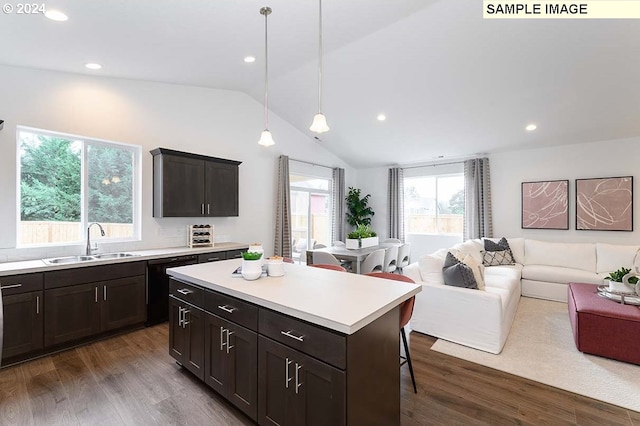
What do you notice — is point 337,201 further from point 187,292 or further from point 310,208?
point 187,292

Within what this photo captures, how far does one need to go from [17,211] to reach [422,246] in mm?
7009

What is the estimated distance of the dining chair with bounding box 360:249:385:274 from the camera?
4.41 metres

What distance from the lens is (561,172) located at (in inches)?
216

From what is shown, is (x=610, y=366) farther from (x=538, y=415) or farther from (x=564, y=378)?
(x=538, y=415)

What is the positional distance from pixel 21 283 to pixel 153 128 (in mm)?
2386

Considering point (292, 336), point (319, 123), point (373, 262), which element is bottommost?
point (373, 262)

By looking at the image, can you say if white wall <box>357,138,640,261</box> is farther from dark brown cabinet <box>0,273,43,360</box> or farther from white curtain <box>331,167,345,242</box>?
dark brown cabinet <box>0,273,43,360</box>

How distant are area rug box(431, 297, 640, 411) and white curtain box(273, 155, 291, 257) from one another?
10.8 ft

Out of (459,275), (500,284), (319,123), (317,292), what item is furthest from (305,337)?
(500,284)

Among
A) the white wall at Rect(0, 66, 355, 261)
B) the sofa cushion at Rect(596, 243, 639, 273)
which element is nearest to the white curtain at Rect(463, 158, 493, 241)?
the sofa cushion at Rect(596, 243, 639, 273)

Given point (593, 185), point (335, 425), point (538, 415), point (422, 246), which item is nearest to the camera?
point (335, 425)

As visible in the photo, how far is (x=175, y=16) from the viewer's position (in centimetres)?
252

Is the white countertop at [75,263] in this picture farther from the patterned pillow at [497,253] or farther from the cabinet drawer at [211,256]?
the patterned pillow at [497,253]

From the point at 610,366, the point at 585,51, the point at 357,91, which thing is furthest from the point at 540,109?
the point at 610,366
